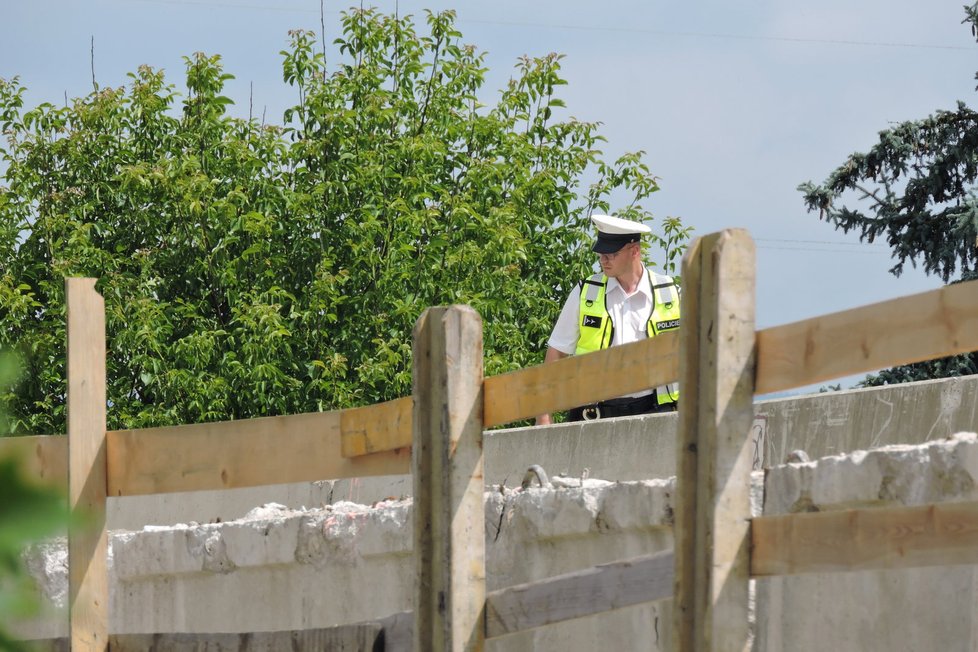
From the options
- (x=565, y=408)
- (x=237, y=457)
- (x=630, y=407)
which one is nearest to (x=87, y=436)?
(x=237, y=457)

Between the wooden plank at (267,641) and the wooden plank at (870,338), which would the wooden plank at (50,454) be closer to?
the wooden plank at (267,641)

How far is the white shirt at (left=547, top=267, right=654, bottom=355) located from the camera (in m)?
6.02

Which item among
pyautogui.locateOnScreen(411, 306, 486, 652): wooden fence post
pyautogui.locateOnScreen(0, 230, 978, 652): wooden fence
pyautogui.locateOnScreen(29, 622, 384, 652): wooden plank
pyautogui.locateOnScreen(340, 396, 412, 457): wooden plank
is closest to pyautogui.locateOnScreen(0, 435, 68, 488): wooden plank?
pyautogui.locateOnScreen(0, 230, 978, 652): wooden fence

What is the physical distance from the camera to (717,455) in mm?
2760

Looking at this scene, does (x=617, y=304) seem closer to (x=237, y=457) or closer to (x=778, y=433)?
(x=778, y=433)

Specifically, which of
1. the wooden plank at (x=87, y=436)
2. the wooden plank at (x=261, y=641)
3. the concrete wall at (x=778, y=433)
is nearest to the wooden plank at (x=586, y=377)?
the wooden plank at (x=261, y=641)

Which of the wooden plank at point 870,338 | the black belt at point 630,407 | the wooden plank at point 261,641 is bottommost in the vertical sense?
the wooden plank at point 261,641

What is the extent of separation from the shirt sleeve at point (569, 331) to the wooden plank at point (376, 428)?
2.35 meters

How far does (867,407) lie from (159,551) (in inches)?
108

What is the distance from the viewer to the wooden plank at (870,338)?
2.54 metres

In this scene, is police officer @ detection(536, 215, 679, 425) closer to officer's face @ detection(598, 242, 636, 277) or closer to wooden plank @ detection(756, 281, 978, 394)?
officer's face @ detection(598, 242, 636, 277)

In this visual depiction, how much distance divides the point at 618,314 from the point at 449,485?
278 cm

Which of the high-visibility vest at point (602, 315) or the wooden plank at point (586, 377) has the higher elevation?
the high-visibility vest at point (602, 315)

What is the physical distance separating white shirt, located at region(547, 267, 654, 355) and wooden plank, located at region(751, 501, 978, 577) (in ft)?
10.7
